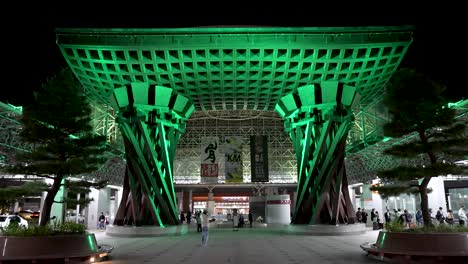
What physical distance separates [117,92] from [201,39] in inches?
244

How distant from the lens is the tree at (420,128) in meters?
11.7

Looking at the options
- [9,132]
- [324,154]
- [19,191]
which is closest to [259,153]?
[324,154]

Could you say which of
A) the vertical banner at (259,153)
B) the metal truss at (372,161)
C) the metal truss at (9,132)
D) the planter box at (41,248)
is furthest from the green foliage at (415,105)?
the vertical banner at (259,153)

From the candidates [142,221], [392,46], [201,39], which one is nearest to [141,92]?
[201,39]

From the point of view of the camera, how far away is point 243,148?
5538 centimetres

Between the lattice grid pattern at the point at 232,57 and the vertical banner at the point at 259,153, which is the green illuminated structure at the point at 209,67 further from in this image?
the vertical banner at the point at 259,153

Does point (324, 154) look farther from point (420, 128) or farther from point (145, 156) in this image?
point (420, 128)

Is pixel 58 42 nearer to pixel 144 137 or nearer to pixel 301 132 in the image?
pixel 144 137

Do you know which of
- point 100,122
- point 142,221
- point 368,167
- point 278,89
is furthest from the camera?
point 368,167

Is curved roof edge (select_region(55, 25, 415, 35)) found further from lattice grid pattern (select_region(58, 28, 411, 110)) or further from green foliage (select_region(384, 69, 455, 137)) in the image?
green foliage (select_region(384, 69, 455, 137))

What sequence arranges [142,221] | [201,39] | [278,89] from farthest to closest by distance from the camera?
1. [278,89]
2. [201,39]
3. [142,221]

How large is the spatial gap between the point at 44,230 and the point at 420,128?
11844 mm

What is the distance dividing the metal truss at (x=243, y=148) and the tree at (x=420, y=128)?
137ft

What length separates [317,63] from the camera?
2647 cm
